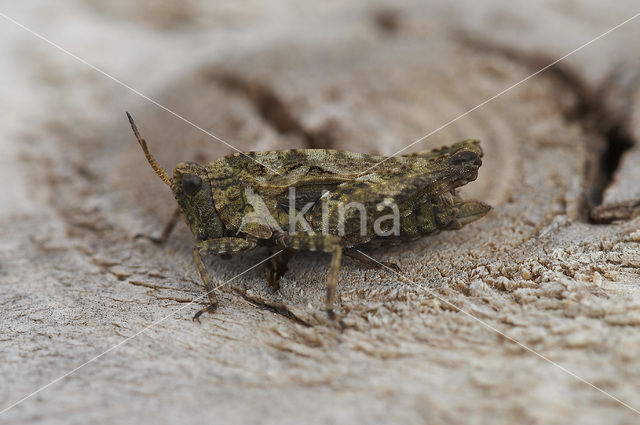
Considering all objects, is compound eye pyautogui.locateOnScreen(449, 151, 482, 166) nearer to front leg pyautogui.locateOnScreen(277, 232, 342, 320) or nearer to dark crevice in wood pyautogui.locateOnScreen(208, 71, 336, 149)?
front leg pyautogui.locateOnScreen(277, 232, 342, 320)

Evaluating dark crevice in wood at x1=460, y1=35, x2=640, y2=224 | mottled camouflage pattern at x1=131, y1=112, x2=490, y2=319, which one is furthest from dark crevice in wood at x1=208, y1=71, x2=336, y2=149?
dark crevice in wood at x1=460, y1=35, x2=640, y2=224

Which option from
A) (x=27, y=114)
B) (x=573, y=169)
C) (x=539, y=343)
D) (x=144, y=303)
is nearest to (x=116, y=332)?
(x=144, y=303)

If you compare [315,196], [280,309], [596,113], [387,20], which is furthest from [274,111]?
[596,113]

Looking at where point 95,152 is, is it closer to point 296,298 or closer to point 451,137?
point 296,298

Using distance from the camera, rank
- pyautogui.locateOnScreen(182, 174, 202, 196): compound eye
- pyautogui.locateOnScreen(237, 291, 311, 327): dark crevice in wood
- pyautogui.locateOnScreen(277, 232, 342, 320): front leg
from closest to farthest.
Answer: pyautogui.locateOnScreen(237, 291, 311, 327): dark crevice in wood < pyautogui.locateOnScreen(277, 232, 342, 320): front leg < pyautogui.locateOnScreen(182, 174, 202, 196): compound eye

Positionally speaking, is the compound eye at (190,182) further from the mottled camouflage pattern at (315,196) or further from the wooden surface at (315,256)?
the wooden surface at (315,256)
